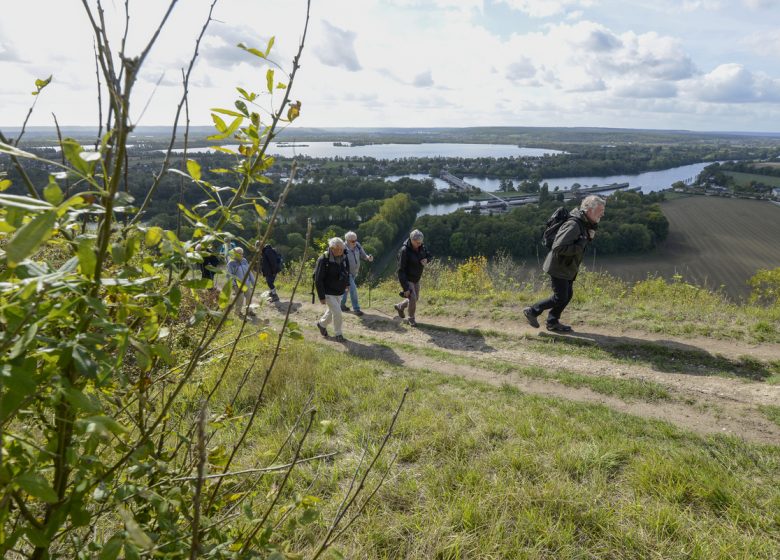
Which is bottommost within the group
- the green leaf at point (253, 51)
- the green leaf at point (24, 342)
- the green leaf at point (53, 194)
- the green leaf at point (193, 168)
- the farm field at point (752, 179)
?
the green leaf at point (24, 342)

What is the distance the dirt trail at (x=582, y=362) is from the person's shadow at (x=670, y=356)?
0.05 metres

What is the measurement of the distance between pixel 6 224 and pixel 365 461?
296 cm

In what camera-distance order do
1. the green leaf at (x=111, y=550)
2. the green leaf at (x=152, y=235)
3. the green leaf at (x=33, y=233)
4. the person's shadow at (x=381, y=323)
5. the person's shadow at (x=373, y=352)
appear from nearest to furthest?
the green leaf at (x=33, y=233)
the green leaf at (x=111, y=550)
the green leaf at (x=152, y=235)
the person's shadow at (x=373, y=352)
the person's shadow at (x=381, y=323)

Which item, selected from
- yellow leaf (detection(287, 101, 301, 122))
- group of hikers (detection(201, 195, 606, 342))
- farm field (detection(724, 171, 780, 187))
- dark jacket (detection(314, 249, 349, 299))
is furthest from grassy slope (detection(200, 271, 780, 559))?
farm field (detection(724, 171, 780, 187))

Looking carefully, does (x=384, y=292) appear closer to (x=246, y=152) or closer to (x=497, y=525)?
Result: (x=497, y=525)

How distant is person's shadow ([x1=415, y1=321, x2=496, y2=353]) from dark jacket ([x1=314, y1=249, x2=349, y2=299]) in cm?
210

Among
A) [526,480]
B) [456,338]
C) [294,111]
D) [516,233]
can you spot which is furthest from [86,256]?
[516,233]

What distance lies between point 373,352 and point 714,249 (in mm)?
50676

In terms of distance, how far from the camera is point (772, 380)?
19.0ft

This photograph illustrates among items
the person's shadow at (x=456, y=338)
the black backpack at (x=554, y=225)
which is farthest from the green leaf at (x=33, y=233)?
the person's shadow at (x=456, y=338)

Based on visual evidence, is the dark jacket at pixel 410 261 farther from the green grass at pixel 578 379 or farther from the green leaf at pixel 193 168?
the green leaf at pixel 193 168

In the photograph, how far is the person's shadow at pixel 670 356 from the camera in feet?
20.4

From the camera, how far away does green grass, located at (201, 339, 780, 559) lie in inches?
101

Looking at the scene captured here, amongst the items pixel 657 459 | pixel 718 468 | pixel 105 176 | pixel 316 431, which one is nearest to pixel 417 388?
pixel 316 431
